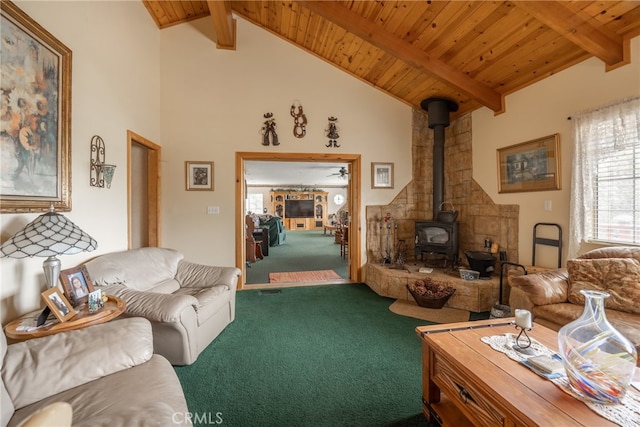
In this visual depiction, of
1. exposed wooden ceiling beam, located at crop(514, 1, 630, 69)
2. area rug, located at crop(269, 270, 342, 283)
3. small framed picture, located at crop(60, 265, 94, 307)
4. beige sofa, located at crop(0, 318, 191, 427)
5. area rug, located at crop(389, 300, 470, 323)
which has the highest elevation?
exposed wooden ceiling beam, located at crop(514, 1, 630, 69)

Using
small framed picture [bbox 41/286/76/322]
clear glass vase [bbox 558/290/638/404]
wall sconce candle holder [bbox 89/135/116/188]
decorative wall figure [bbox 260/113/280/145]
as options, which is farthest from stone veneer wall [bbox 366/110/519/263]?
small framed picture [bbox 41/286/76/322]

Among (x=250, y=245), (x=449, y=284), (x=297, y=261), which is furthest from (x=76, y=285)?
(x=297, y=261)

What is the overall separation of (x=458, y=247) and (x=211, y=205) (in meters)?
3.67

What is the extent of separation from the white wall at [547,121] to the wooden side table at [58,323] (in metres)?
3.95

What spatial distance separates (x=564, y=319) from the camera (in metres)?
2.00

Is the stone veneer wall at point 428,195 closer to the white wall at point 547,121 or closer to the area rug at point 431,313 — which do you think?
the white wall at point 547,121

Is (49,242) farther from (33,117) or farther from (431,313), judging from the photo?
(431,313)

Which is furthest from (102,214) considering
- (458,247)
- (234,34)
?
(458,247)

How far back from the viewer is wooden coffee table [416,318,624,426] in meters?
0.97

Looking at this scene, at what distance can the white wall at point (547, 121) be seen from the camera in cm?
236

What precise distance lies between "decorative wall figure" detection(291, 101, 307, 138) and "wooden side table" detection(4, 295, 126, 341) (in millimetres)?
3054

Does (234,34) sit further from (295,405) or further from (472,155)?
(295,405)

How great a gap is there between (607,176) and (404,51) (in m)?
2.33

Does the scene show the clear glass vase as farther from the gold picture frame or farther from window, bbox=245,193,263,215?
window, bbox=245,193,263,215
